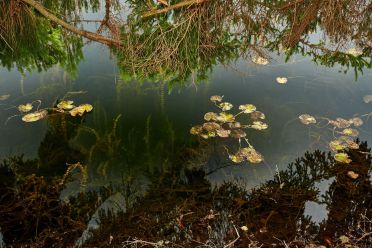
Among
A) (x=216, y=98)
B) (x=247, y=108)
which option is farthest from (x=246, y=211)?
(x=216, y=98)

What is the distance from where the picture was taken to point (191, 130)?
4094 mm

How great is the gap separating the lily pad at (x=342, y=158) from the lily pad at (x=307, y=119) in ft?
2.13

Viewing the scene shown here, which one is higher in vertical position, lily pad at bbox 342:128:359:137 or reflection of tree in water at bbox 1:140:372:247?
lily pad at bbox 342:128:359:137

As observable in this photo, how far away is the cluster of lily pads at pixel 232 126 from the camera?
3733mm

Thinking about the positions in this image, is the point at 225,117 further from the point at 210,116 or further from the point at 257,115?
the point at 257,115

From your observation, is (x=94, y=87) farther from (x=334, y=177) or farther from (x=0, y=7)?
(x=334, y=177)

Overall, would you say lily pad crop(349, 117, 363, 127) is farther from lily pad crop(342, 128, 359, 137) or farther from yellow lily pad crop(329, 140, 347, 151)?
yellow lily pad crop(329, 140, 347, 151)

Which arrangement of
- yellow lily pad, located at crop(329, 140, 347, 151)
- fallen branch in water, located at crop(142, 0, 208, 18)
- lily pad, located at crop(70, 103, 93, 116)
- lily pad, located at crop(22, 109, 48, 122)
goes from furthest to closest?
1. lily pad, located at crop(70, 103, 93, 116)
2. lily pad, located at crop(22, 109, 48, 122)
3. yellow lily pad, located at crop(329, 140, 347, 151)
4. fallen branch in water, located at crop(142, 0, 208, 18)

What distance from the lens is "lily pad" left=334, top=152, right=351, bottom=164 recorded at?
11.6 feet

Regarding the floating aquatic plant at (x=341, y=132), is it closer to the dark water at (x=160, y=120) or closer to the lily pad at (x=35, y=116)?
the dark water at (x=160, y=120)

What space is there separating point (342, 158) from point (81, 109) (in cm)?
301

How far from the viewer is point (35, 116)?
13.8 feet

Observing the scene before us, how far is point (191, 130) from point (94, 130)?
1134 millimetres

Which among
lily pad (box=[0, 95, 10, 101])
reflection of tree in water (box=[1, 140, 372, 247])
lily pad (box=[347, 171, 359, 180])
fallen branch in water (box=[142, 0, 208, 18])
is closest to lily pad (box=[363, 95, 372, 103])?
reflection of tree in water (box=[1, 140, 372, 247])
